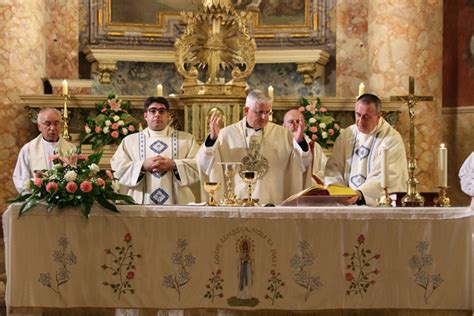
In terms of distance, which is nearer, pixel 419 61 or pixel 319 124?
pixel 319 124

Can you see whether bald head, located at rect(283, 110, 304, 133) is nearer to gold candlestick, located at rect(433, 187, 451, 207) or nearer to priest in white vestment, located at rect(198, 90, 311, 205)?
priest in white vestment, located at rect(198, 90, 311, 205)

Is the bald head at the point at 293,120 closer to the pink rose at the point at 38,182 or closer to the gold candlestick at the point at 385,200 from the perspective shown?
the gold candlestick at the point at 385,200

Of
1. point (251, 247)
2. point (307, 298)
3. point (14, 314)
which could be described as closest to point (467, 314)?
point (307, 298)

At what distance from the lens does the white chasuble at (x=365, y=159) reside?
8539 millimetres

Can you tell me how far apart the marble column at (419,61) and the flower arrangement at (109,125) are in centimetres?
301

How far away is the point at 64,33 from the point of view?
13.3 m

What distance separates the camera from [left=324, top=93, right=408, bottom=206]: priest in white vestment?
838 cm

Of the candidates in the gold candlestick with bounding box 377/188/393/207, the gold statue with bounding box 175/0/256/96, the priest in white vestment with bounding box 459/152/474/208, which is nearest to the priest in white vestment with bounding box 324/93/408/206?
the gold candlestick with bounding box 377/188/393/207

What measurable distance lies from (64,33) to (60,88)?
5.51 ft

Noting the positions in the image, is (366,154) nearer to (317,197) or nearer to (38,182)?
(317,197)

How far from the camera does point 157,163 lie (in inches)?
339

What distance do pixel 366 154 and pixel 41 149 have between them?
9.99ft

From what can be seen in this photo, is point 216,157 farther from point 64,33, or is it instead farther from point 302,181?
point 64,33

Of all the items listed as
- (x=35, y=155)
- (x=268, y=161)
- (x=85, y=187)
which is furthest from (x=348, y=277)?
(x=35, y=155)
